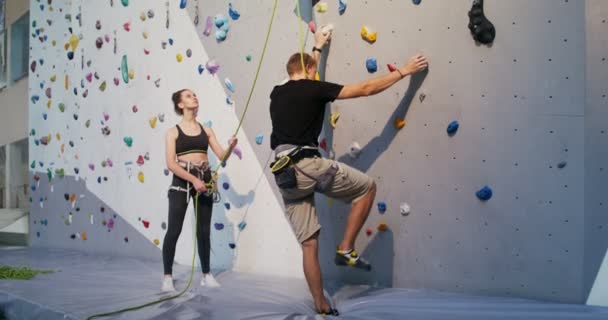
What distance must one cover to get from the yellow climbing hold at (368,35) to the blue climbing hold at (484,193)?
1.01 m

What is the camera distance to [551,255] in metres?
2.45

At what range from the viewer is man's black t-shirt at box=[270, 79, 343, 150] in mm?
2533

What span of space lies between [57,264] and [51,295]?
174 centimetres

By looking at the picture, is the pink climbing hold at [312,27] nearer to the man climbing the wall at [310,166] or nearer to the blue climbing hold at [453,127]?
the man climbing the wall at [310,166]

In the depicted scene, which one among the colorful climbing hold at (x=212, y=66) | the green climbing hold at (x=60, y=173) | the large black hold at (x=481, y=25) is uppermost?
the colorful climbing hold at (x=212, y=66)

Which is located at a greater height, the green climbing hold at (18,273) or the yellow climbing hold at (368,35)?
the yellow climbing hold at (368,35)

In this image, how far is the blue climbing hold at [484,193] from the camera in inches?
103

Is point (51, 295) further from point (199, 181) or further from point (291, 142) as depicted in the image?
point (291, 142)

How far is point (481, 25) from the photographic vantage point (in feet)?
8.38

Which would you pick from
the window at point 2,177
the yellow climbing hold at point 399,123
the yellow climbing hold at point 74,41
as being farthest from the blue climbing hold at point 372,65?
the window at point 2,177

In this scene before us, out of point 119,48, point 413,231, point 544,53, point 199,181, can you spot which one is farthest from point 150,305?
point 119,48

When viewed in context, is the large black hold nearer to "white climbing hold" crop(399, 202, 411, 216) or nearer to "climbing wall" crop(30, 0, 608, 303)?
"climbing wall" crop(30, 0, 608, 303)

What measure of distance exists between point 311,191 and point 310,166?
133 mm

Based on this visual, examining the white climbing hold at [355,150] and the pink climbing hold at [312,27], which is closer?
the white climbing hold at [355,150]
